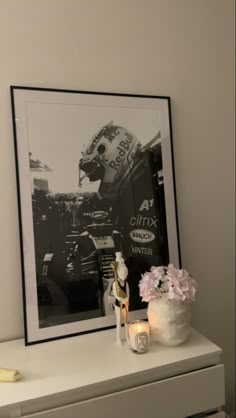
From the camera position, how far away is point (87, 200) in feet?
4.76

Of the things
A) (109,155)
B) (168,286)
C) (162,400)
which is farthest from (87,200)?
(162,400)

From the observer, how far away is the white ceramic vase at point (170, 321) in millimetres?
1284

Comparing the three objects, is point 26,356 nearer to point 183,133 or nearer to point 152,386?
point 152,386

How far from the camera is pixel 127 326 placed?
1.31 m

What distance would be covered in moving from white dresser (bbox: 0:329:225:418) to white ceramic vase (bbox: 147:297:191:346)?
4cm

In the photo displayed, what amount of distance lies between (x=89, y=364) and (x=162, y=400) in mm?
261

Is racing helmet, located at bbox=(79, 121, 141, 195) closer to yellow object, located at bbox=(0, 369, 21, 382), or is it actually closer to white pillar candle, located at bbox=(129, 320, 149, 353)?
white pillar candle, located at bbox=(129, 320, 149, 353)

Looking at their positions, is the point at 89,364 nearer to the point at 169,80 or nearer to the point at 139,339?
the point at 139,339

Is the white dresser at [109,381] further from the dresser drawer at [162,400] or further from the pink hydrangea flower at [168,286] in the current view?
the pink hydrangea flower at [168,286]

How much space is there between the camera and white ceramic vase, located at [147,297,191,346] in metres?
1.28

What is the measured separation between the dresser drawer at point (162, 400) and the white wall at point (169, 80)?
444mm

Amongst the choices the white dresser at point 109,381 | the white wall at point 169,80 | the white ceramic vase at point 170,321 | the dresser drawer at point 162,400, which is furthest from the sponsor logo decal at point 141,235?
the dresser drawer at point 162,400

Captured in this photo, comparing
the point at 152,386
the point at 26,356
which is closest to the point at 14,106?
the point at 26,356

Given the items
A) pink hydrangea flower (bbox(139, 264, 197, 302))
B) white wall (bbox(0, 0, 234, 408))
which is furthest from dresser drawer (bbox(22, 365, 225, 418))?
white wall (bbox(0, 0, 234, 408))
